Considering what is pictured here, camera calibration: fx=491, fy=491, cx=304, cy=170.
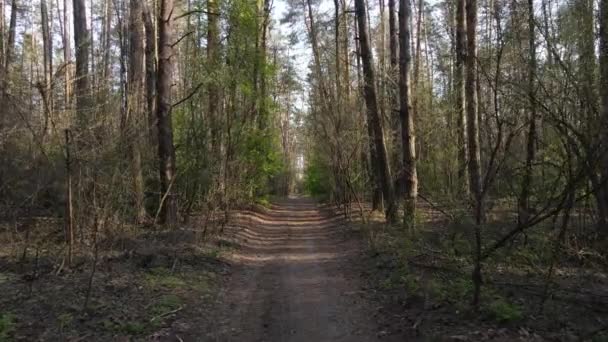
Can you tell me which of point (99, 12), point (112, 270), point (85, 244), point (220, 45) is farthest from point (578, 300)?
point (99, 12)

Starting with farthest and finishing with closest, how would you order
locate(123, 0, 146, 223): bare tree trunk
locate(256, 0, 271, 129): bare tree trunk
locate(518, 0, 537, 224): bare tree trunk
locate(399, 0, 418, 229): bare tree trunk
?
1. locate(256, 0, 271, 129): bare tree trunk
2. locate(399, 0, 418, 229): bare tree trunk
3. locate(123, 0, 146, 223): bare tree trunk
4. locate(518, 0, 537, 224): bare tree trunk

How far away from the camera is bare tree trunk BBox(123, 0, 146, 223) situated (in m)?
9.41

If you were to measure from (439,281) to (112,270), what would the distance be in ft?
18.3

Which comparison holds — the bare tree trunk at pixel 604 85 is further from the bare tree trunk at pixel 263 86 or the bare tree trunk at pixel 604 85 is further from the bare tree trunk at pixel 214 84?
the bare tree trunk at pixel 263 86

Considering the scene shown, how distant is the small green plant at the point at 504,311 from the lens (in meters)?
5.73

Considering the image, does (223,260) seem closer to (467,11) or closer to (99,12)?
(467,11)

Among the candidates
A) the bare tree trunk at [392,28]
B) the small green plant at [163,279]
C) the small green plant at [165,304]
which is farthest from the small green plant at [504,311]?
the bare tree trunk at [392,28]

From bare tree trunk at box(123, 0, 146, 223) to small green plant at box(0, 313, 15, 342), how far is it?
11.8 feet

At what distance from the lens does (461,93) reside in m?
16.2

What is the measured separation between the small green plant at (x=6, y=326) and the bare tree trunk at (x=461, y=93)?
9.29 meters

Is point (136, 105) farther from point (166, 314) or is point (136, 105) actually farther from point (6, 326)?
point (6, 326)

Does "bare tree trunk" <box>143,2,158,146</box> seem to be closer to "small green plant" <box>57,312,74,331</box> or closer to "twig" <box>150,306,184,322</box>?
"twig" <box>150,306,184,322</box>

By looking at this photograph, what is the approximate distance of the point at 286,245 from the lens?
14.5 m

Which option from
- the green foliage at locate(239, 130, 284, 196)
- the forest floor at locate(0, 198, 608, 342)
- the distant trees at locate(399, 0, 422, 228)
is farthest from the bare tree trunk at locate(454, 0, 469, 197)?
the green foliage at locate(239, 130, 284, 196)
